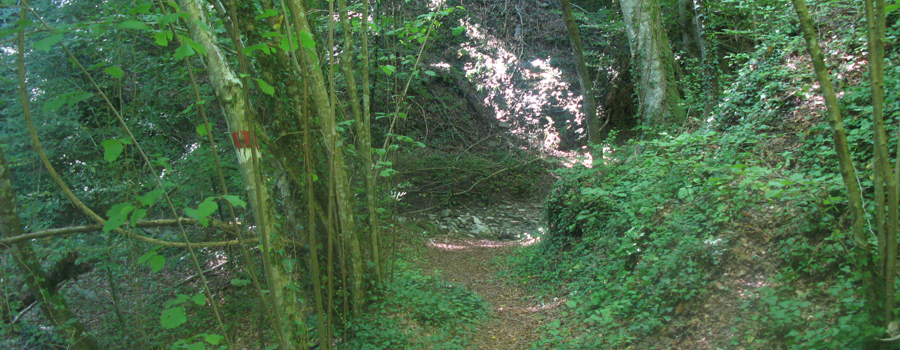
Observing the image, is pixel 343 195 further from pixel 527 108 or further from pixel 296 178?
pixel 527 108

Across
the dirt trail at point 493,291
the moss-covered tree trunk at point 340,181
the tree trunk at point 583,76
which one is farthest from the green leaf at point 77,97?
the tree trunk at point 583,76

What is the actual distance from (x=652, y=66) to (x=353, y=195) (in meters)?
5.34

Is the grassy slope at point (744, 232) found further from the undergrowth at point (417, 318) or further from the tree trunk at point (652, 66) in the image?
the tree trunk at point (652, 66)

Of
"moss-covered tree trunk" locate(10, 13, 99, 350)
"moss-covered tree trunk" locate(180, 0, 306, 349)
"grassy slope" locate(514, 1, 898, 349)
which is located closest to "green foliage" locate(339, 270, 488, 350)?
"grassy slope" locate(514, 1, 898, 349)

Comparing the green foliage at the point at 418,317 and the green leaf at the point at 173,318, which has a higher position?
the green leaf at the point at 173,318

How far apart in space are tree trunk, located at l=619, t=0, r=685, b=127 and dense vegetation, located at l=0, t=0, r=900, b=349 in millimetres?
45

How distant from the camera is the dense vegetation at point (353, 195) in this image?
7.49 ft

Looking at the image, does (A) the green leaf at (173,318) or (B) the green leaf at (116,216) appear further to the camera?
(A) the green leaf at (173,318)

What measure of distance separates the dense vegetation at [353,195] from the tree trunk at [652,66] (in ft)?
0.15

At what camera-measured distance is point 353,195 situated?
14.8 ft

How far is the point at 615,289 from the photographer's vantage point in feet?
15.1

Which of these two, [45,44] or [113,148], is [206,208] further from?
[45,44]

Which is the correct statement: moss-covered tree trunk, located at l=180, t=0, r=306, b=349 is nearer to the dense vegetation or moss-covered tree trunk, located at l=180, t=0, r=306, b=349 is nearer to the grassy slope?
the dense vegetation

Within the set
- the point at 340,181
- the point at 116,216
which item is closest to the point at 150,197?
the point at 116,216
